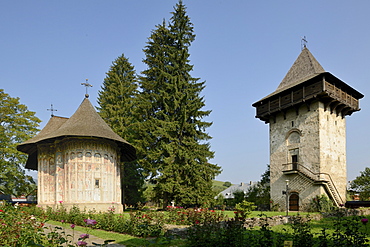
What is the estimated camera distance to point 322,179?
21.2 m

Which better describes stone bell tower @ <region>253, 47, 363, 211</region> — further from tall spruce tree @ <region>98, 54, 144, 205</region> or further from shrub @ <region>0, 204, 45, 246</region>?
shrub @ <region>0, 204, 45, 246</region>

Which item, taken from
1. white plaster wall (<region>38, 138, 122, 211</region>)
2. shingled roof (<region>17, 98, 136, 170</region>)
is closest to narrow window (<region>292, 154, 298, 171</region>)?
shingled roof (<region>17, 98, 136, 170</region>)

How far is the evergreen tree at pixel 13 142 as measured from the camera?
2786 centimetres

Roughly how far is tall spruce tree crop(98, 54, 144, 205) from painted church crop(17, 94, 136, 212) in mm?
5995

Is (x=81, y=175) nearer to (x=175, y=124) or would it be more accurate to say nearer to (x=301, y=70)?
(x=175, y=124)

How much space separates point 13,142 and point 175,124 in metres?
16.5

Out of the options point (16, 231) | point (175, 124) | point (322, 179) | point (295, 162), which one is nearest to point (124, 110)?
point (175, 124)

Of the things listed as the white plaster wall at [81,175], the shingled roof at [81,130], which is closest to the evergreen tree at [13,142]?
the shingled roof at [81,130]

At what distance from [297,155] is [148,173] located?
38.3 feet

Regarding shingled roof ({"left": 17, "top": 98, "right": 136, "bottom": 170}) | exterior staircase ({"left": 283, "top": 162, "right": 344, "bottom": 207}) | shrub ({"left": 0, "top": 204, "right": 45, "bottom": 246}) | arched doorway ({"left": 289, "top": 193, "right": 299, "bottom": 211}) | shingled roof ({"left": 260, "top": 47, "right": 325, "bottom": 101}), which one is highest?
shingled roof ({"left": 260, "top": 47, "right": 325, "bottom": 101})

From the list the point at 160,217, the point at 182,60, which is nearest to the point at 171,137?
the point at 182,60

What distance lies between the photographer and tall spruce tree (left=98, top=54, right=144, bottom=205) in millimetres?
28078

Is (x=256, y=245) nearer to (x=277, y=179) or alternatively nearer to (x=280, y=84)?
(x=277, y=179)

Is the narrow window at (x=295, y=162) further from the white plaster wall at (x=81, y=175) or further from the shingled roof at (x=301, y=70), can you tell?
the white plaster wall at (x=81, y=175)
